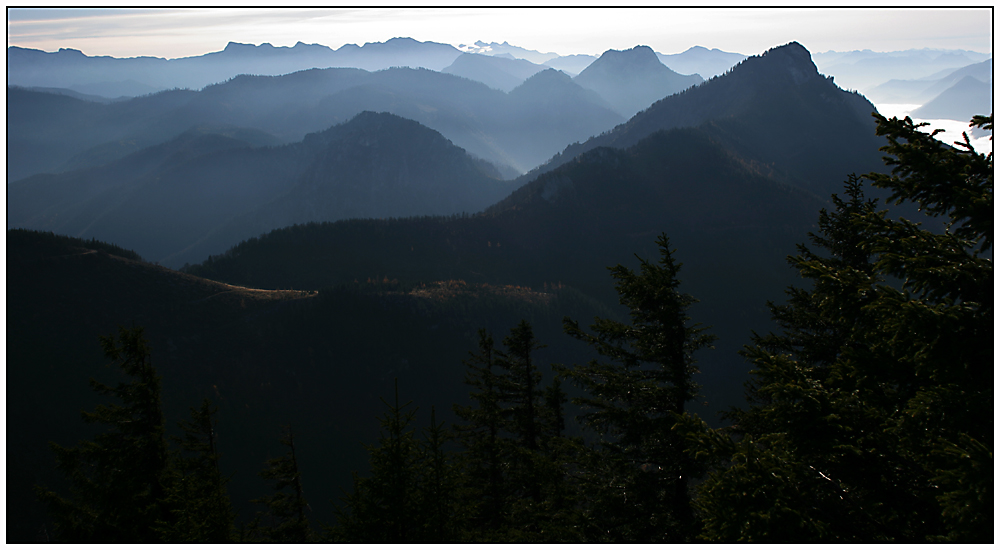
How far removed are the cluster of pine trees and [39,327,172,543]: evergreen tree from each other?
5 centimetres

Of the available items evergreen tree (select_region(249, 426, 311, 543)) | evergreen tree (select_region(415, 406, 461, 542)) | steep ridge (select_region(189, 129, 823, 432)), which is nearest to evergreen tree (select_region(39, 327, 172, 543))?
evergreen tree (select_region(249, 426, 311, 543))

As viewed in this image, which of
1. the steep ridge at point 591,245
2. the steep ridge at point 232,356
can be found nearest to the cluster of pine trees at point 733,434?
the steep ridge at point 232,356

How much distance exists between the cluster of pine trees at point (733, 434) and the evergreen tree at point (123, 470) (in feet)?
0.18

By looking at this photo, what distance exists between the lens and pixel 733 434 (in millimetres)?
12438

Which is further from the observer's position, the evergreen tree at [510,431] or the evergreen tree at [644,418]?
the evergreen tree at [510,431]

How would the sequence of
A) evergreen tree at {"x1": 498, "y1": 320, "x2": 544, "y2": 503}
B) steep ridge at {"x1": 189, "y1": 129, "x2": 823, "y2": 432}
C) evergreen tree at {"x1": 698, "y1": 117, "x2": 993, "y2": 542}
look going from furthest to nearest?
steep ridge at {"x1": 189, "y1": 129, "x2": 823, "y2": 432} → evergreen tree at {"x1": 498, "y1": 320, "x2": 544, "y2": 503} → evergreen tree at {"x1": 698, "y1": 117, "x2": 993, "y2": 542}

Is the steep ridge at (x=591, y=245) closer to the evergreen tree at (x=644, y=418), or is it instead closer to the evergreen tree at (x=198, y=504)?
the evergreen tree at (x=644, y=418)

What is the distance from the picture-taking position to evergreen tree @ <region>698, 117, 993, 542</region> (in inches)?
215

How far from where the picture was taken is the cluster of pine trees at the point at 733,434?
18.6 feet

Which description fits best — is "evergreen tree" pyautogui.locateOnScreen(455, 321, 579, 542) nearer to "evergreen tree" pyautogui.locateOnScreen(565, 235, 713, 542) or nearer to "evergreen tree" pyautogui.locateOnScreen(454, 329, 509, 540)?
"evergreen tree" pyautogui.locateOnScreen(454, 329, 509, 540)

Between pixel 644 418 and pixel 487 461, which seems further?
pixel 487 461

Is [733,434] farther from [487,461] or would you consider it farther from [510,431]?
[487,461]

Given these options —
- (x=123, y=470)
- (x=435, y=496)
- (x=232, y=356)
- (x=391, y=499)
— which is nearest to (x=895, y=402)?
(x=435, y=496)

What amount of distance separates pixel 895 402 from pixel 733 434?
651 cm
